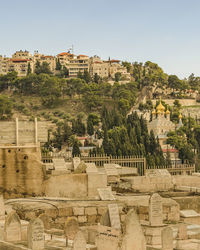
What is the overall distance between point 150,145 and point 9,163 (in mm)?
46977

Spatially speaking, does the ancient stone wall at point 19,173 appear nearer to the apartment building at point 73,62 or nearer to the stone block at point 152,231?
the stone block at point 152,231

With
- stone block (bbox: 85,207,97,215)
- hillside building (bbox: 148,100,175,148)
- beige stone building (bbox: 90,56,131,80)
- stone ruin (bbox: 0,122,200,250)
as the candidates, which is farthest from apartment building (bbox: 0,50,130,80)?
stone block (bbox: 85,207,97,215)

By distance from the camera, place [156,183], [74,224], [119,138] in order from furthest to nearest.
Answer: [119,138]
[156,183]
[74,224]

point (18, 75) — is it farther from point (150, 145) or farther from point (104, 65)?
point (150, 145)

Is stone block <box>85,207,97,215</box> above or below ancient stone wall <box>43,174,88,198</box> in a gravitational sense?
below

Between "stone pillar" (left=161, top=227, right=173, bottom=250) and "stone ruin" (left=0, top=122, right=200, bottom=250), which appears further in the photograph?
"stone pillar" (left=161, top=227, right=173, bottom=250)

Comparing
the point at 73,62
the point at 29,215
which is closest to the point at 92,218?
the point at 29,215

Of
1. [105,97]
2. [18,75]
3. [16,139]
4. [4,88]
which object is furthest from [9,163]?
[18,75]

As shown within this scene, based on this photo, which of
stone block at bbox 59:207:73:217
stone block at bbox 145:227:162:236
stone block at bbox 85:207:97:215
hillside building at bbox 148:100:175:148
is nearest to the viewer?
stone block at bbox 145:227:162:236

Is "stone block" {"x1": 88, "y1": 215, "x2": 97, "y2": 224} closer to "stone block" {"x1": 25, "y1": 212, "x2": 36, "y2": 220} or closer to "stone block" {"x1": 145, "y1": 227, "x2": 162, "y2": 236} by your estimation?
"stone block" {"x1": 25, "y1": 212, "x2": 36, "y2": 220}

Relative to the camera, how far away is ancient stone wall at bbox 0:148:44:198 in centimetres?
1490

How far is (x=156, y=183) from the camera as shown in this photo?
1698 cm

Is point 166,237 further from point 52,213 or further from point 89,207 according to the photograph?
point 52,213

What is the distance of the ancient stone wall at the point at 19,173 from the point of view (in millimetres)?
14903
